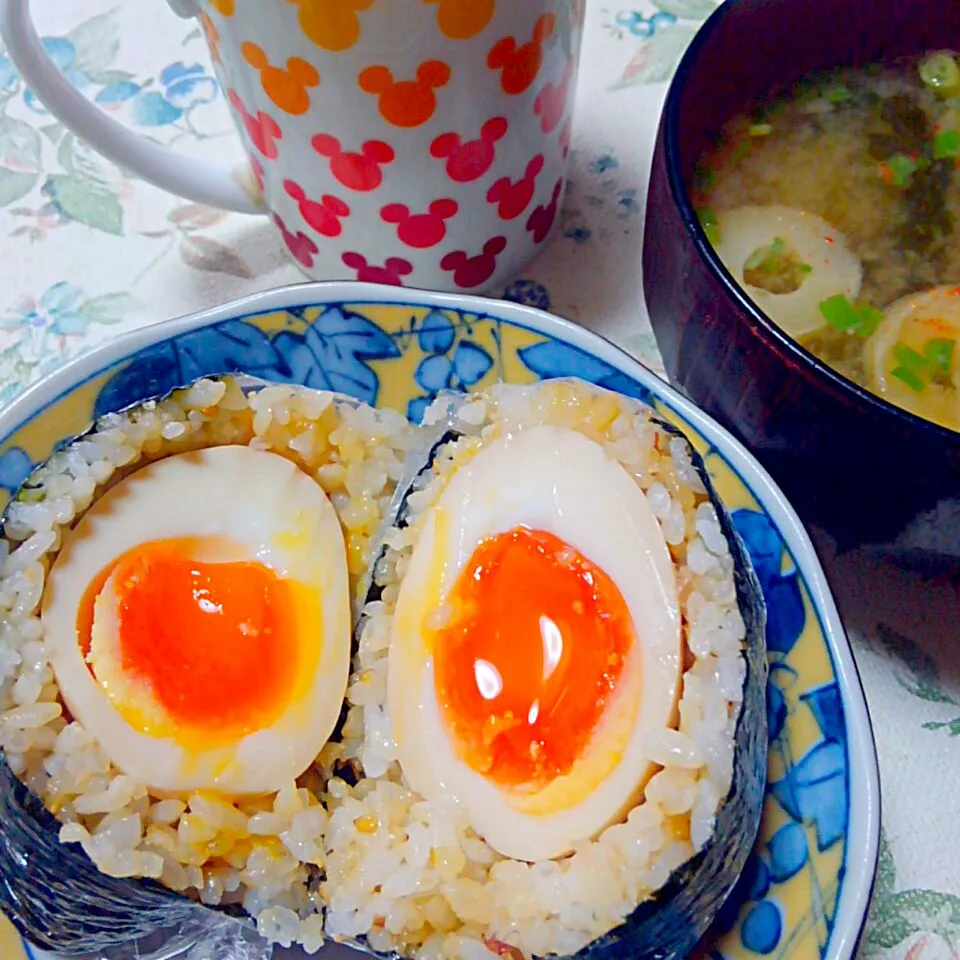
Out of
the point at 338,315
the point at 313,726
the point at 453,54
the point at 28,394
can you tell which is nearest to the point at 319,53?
the point at 453,54

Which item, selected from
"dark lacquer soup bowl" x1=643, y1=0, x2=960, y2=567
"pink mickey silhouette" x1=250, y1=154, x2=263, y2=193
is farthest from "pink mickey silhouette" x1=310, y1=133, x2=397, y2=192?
"dark lacquer soup bowl" x1=643, y1=0, x2=960, y2=567

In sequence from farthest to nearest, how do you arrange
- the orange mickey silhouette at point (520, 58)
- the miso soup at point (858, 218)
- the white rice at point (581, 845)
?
the miso soup at point (858, 218) < the orange mickey silhouette at point (520, 58) < the white rice at point (581, 845)

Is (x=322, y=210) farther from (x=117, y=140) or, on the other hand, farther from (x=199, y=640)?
(x=199, y=640)

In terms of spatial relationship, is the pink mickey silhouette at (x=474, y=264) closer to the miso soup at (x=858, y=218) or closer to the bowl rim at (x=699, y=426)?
the bowl rim at (x=699, y=426)

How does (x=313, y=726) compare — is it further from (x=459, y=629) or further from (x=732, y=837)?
(x=732, y=837)

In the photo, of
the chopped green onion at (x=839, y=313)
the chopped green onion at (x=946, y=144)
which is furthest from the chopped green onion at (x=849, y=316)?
the chopped green onion at (x=946, y=144)
